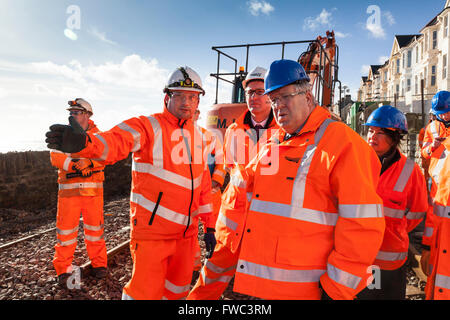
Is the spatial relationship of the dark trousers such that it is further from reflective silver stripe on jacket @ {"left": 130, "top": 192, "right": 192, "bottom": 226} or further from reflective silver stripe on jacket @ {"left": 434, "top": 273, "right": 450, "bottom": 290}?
reflective silver stripe on jacket @ {"left": 130, "top": 192, "right": 192, "bottom": 226}

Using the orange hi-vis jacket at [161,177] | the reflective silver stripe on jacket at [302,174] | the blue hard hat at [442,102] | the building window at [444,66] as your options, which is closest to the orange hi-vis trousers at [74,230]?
the orange hi-vis jacket at [161,177]

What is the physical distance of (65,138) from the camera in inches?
71.4

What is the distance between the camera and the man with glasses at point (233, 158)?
251cm

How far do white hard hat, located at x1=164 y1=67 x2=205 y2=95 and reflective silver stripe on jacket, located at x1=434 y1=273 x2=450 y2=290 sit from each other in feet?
8.82

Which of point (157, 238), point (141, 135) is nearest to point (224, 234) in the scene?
point (157, 238)

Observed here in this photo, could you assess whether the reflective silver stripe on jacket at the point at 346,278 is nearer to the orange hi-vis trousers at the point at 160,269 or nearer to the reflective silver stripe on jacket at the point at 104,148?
the orange hi-vis trousers at the point at 160,269

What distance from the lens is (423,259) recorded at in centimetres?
276

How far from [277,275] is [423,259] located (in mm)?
1952

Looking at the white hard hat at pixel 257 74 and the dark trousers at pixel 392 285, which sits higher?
the white hard hat at pixel 257 74

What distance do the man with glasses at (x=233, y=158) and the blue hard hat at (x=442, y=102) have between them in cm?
301

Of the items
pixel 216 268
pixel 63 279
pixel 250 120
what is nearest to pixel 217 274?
pixel 216 268

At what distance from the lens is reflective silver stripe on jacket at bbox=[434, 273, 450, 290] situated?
228 centimetres

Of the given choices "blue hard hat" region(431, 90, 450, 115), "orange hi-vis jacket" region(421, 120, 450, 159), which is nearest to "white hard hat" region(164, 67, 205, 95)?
"blue hard hat" region(431, 90, 450, 115)
